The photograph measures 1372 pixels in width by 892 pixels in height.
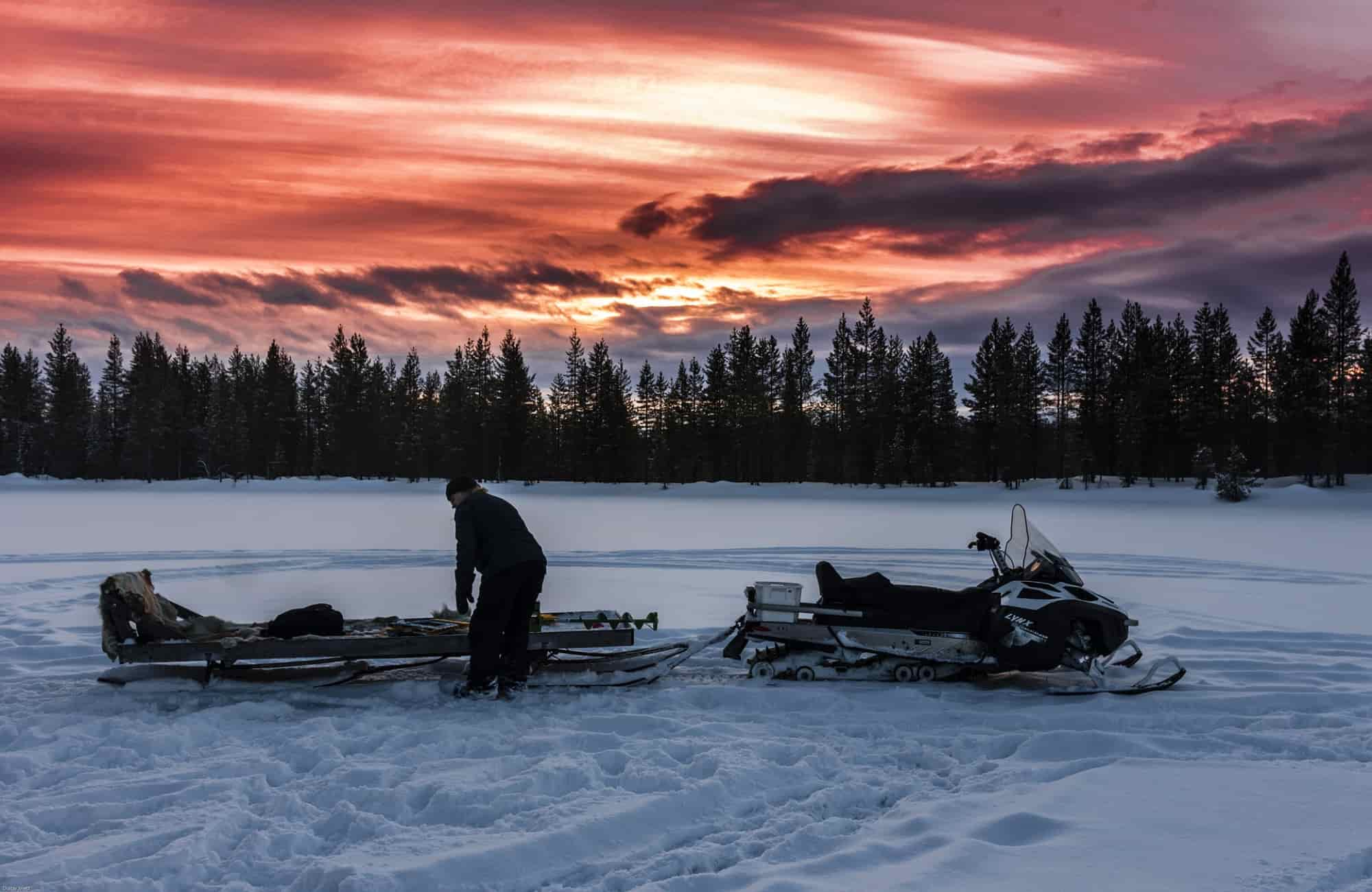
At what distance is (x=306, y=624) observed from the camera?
7.37m

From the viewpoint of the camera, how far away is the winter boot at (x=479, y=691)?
7.02 m

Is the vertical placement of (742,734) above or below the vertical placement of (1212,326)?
below

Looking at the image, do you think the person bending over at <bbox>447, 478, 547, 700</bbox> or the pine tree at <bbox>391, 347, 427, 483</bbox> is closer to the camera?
the person bending over at <bbox>447, 478, 547, 700</bbox>

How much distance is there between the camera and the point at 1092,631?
725 cm

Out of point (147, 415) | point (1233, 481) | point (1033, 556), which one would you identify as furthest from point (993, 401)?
point (147, 415)

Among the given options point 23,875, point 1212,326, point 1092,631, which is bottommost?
point 23,875

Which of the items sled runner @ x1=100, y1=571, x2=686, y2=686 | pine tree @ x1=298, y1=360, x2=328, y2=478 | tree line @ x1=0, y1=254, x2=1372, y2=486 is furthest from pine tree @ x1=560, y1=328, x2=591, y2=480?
sled runner @ x1=100, y1=571, x2=686, y2=686

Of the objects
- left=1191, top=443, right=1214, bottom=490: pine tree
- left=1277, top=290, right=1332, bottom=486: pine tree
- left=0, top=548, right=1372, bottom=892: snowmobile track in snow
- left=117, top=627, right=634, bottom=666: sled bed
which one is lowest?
left=0, top=548, right=1372, bottom=892: snowmobile track in snow

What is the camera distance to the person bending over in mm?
6996

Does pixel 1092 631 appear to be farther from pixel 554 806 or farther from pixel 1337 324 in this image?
pixel 1337 324

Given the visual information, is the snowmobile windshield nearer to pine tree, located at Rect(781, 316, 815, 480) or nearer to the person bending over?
the person bending over

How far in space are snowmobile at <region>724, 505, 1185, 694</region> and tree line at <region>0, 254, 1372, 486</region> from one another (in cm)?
4826

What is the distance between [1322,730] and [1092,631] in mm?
1571

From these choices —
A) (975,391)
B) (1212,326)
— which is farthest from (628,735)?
(1212,326)
